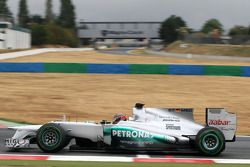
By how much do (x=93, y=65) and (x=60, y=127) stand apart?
59.5 feet

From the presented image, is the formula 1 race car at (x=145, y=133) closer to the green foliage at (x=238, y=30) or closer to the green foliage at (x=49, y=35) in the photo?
the green foliage at (x=49, y=35)

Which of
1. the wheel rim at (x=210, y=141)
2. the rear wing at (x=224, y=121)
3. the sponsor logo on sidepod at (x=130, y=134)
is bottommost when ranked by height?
the wheel rim at (x=210, y=141)

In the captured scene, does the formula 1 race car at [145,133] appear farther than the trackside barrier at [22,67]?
No

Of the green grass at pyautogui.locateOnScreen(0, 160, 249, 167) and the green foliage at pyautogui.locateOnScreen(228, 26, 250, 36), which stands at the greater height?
the green foliage at pyautogui.locateOnScreen(228, 26, 250, 36)

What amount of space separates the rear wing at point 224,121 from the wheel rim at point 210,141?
0.96 ft

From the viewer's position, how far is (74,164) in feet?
27.1

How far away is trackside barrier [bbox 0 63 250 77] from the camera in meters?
27.2

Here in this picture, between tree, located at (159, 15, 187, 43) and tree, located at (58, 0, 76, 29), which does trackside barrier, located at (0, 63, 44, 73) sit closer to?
tree, located at (159, 15, 187, 43)

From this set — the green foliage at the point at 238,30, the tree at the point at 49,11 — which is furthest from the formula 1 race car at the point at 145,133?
the green foliage at the point at 238,30

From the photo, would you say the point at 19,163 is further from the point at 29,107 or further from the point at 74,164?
the point at 29,107

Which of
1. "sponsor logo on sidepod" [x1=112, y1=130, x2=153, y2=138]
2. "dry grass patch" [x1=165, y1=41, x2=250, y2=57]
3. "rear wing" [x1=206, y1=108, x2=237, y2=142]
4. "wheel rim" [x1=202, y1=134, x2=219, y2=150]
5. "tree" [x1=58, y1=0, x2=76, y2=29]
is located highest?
"tree" [x1=58, y1=0, x2=76, y2=29]

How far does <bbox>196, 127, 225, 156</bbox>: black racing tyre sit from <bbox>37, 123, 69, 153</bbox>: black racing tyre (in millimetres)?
2529

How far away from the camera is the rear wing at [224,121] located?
9.44 metres

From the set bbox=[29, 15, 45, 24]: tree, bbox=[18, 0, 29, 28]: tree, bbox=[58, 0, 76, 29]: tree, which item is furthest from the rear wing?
bbox=[29, 15, 45, 24]: tree
